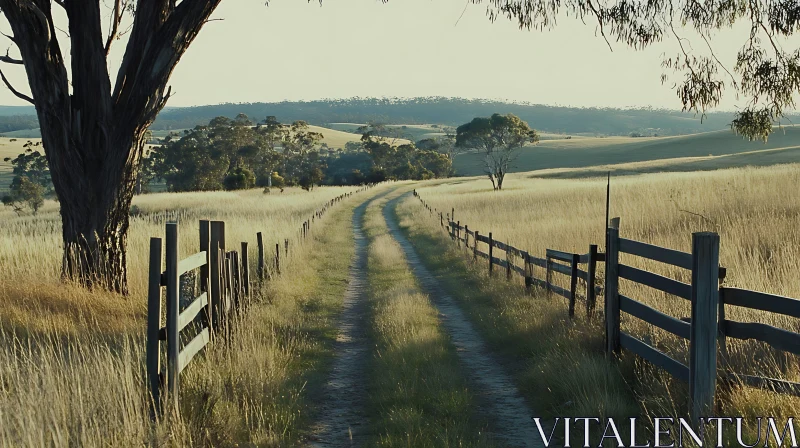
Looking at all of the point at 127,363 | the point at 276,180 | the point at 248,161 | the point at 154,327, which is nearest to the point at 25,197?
the point at 248,161

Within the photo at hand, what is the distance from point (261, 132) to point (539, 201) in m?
59.3

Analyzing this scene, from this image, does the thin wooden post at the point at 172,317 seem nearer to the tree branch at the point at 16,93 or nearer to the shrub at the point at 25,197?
the tree branch at the point at 16,93

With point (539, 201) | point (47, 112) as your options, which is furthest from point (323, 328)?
point (539, 201)

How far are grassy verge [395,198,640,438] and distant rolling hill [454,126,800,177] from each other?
59886 mm

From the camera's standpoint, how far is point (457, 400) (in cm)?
712

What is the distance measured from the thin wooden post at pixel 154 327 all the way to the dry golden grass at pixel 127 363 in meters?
0.11

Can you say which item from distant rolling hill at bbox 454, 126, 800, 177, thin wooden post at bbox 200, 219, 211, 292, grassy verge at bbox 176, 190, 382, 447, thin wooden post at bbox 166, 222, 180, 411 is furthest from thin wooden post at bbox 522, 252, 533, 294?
distant rolling hill at bbox 454, 126, 800, 177

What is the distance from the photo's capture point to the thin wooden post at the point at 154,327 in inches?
234

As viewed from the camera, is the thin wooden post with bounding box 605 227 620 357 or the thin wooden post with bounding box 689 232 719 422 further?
the thin wooden post with bounding box 605 227 620 357

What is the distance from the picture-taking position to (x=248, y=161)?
8475 centimetres

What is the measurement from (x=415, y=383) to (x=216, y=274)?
2650 mm

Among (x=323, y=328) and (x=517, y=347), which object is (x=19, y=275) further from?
(x=517, y=347)

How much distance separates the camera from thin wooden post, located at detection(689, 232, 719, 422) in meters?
5.56

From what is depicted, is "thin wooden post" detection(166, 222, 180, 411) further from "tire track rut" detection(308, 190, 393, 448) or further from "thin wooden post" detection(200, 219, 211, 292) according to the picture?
"thin wooden post" detection(200, 219, 211, 292)
